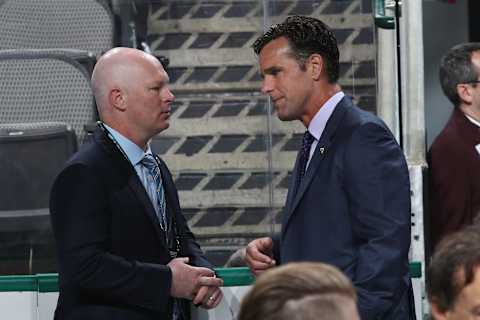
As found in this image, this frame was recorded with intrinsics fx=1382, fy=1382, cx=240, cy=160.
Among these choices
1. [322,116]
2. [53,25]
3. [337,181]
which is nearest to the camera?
[337,181]

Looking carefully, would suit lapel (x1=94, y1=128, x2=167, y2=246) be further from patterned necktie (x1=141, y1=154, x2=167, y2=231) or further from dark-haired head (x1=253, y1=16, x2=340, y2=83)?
dark-haired head (x1=253, y1=16, x2=340, y2=83)

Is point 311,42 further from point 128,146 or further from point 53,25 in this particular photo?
point 53,25

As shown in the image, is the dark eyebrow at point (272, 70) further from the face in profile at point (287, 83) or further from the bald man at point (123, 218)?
the bald man at point (123, 218)

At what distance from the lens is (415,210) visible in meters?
6.18

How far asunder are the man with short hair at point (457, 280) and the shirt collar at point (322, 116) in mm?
1127

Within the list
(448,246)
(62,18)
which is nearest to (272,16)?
(62,18)

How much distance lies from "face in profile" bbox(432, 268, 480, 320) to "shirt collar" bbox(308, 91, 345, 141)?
1.24 metres

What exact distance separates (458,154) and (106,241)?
2.05 m

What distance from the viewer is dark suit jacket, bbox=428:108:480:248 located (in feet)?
19.6

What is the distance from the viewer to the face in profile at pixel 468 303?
129 inches

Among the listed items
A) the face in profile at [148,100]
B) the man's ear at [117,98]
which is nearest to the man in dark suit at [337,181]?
the face in profile at [148,100]

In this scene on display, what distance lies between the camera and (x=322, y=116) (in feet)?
14.6

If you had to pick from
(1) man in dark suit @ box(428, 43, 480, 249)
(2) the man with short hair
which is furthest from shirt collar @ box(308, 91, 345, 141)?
(1) man in dark suit @ box(428, 43, 480, 249)

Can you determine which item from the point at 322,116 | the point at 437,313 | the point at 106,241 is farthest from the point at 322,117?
the point at 437,313
